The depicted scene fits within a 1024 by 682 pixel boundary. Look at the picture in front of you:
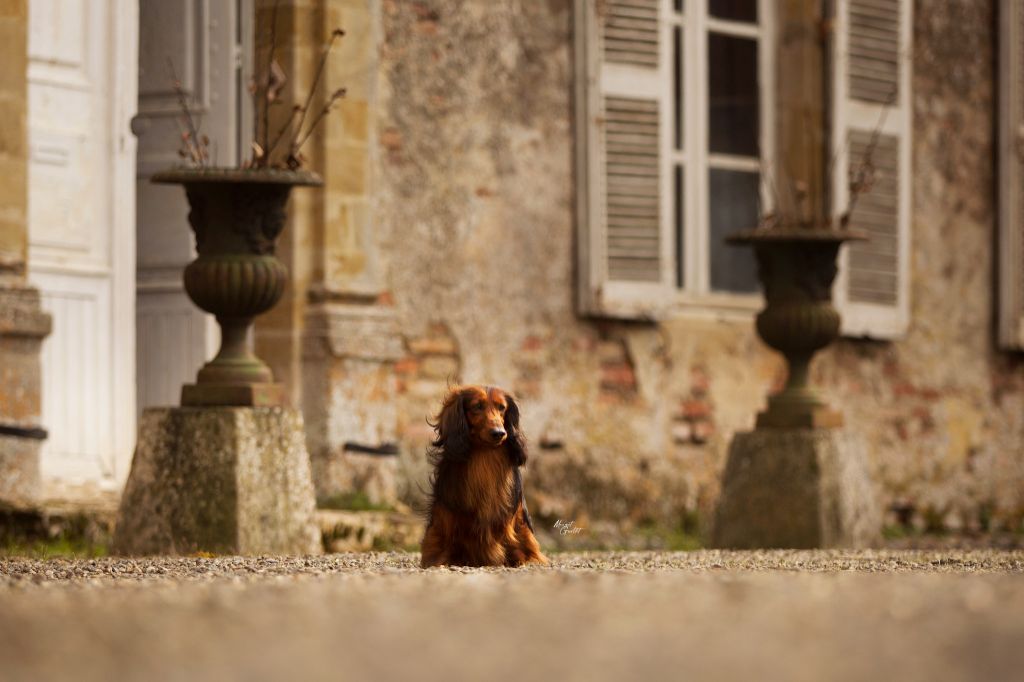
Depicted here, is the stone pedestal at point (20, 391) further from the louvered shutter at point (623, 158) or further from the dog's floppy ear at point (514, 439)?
the louvered shutter at point (623, 158)

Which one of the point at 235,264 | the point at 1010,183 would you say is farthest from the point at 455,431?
the point at 1010,183

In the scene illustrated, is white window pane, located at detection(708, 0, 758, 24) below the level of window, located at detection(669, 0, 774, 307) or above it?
above

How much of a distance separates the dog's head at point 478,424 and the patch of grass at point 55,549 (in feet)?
5.90

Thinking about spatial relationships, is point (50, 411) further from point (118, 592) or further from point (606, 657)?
point (606, 657)

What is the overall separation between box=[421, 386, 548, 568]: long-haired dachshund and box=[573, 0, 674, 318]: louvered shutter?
448 cm

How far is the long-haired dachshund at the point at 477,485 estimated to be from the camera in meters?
5.33

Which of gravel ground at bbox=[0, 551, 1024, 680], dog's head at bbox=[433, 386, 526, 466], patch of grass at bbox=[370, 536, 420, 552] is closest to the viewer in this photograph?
gravel ground at bbox=[0, 551, 1024, 680]

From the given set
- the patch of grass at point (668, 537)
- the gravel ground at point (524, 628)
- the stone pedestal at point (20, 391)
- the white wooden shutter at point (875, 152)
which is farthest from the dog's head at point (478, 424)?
the white wooden shutter at point (875, 152)

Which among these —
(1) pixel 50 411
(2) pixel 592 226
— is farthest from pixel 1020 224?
(1) pixel 50 411

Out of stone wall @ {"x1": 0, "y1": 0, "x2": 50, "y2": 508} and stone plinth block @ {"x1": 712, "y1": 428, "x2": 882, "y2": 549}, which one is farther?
stone plinth block @ {"x1": 712, "y1": 428, "x2": 882, "y2": 549}

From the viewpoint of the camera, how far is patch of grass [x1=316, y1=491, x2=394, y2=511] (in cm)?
845

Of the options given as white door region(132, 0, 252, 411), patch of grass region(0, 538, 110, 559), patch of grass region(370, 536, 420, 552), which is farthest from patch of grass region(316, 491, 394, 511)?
patch of grass region(0, 538, 110, 559)

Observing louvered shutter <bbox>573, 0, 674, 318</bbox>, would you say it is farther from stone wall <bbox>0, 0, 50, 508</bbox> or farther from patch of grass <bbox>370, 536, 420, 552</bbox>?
stone wall <bbox>0, 0, 50, 508</bbox>

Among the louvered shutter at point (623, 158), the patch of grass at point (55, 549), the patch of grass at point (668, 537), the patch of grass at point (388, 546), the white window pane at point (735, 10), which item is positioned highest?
the white window pane at point (735, 10)
